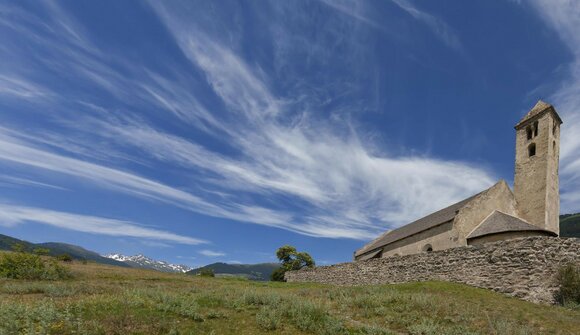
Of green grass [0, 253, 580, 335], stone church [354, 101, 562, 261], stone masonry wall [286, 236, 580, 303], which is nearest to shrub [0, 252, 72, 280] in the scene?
green grass [0, 253, 580, 335]

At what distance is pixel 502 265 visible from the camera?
21781mm

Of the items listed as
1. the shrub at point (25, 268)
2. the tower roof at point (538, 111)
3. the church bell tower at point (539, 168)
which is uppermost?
the tower roof at point (538, 111)

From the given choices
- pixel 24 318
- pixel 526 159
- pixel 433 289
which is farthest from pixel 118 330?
pixel 526 159

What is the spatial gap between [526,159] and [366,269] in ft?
71.0

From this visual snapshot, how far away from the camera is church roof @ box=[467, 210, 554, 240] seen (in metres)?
28.7

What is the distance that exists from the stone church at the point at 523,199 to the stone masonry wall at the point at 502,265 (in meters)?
7.89

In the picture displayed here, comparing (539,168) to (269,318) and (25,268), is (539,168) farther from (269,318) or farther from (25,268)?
(25,268)

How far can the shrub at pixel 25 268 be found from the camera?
23.3 meters

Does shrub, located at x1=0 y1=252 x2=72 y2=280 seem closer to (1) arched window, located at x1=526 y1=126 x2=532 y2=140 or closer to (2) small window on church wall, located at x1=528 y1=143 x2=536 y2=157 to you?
(2) small window on church wall, located at x1=528 y1=143 x2=536 y2=157

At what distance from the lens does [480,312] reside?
1467 centimetres

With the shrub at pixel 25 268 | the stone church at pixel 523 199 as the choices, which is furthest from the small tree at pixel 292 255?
the shrub at pixel 25 268

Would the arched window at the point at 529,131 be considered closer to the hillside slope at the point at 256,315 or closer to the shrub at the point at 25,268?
the hillside slope at the point at 256,315

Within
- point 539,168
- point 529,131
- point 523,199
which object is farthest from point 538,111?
point 523,199

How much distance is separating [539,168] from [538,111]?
6.49m
